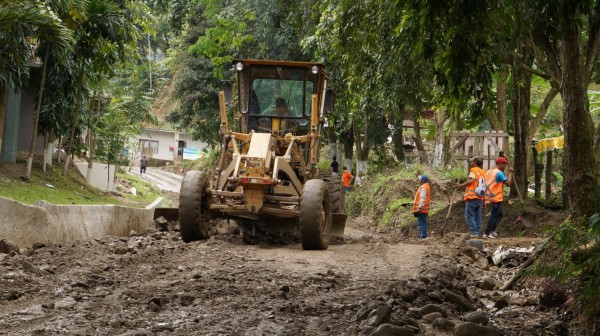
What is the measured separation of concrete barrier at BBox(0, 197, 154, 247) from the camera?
37.1 ft

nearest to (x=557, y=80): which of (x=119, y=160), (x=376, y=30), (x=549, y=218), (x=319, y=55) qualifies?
(x=549, y=218)

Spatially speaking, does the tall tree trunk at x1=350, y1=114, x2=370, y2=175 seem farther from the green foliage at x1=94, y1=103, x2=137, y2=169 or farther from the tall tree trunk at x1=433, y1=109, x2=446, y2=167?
the green foliage at x1=94, y1=103, x2=137, y2=169

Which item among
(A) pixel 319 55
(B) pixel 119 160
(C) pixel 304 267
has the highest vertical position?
(A) pixel 319 55

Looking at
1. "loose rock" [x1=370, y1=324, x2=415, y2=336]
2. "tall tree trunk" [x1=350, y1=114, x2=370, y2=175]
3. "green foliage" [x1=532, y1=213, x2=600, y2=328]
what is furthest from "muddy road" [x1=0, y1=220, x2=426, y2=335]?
"tall tree trunk" [x1=350, y1=114, x2=370, y2=175]

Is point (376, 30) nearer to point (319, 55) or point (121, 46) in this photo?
point (319, 55)

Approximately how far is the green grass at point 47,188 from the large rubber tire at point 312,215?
655cm

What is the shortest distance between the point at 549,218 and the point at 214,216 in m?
7.82

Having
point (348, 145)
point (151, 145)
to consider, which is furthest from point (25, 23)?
point (151, 145)

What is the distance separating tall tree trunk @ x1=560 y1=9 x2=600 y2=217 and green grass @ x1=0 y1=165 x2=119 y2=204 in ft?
36.3

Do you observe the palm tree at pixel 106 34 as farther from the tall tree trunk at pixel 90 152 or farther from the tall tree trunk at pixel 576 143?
the tall tree trunk at pixel 576 143

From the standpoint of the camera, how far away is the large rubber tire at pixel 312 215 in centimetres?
1309

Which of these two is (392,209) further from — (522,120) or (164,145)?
(164,145)

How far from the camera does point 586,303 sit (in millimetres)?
6902

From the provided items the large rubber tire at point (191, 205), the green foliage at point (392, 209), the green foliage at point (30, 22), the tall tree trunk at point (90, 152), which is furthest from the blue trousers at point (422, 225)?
the tall tree trunk at point (90, 152)
